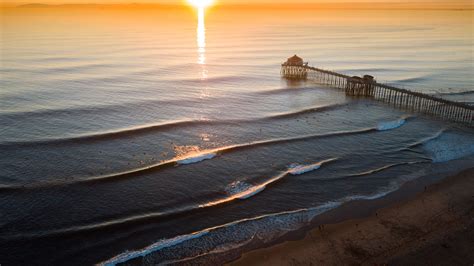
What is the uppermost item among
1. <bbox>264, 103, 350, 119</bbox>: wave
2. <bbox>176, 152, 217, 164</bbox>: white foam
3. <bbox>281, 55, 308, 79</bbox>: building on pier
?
<bbox>281, 55, 308, 79</bbox>: building on pier

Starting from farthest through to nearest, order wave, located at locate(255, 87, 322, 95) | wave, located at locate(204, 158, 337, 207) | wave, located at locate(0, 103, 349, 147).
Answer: wave, located at locate(255, 87, 322, 95), wave, located at locate(0, 103, 349, 147), wave, located at locate(204, 158, 337, 207)

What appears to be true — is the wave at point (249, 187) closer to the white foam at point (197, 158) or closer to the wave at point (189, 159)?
the white foam at point (197, 158)

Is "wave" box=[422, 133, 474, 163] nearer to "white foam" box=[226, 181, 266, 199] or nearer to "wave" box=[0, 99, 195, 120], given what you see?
"white foam" box=[226, 181, 266, 199]

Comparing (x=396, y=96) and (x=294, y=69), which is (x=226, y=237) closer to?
(x=396, y=96)

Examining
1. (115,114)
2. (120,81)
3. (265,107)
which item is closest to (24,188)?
(115,114)

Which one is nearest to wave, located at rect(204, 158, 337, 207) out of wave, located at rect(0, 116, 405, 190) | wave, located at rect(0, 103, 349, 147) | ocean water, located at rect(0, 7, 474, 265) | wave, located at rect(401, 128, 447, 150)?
ocean water, located at rect(0, 7, 474, 265)

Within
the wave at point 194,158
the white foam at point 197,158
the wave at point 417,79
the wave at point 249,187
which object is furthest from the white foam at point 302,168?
the wave at point 417,79

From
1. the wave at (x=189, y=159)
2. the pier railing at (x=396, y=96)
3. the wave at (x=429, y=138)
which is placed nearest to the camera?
the wave at (x=189, y=159)
